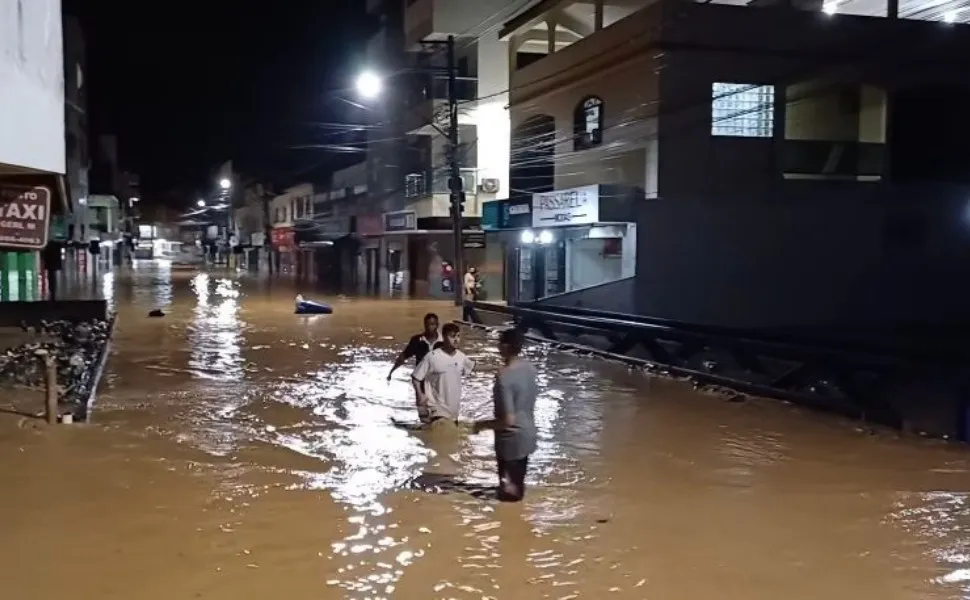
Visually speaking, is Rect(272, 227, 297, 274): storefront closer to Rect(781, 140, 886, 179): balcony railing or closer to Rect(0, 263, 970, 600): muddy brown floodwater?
Rect(781, 140, 886, 179): balcony railing

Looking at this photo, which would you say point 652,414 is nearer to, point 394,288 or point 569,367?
point 569,367

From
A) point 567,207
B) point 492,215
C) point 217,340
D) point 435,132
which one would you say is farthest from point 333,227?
point 217,340

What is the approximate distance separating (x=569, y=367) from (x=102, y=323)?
12322mm

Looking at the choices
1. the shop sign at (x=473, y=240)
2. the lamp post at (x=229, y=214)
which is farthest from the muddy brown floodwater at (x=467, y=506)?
the lamp post at (x=229, y=214)

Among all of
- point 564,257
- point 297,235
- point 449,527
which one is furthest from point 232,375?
point 297,235

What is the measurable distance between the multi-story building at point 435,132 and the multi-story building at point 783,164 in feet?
34.7

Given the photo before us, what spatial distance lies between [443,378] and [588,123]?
1894cm

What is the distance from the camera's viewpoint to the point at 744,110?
25500mm

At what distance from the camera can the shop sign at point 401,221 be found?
4047 centimetres

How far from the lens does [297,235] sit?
67125 mm

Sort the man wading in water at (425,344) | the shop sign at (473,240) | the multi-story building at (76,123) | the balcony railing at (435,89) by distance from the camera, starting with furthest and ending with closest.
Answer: the multi-story building at (76,123) < the balcony railing at (435,89) < the shop sign at (473,240) < the man wading in water at (425,344)

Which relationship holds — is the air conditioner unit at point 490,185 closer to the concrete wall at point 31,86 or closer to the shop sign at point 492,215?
the shop sign at point 492,215

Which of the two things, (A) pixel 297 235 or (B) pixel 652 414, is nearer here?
(B) pixel 652 414

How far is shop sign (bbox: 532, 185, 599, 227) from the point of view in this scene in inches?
1014
